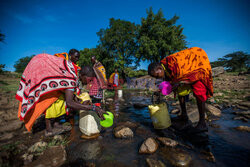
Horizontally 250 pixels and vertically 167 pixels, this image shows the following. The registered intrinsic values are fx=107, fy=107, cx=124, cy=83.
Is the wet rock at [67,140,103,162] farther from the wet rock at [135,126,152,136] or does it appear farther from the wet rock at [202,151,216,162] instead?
the wet rock at [202,151,216,162]

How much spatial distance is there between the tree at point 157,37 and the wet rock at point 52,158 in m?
19.1

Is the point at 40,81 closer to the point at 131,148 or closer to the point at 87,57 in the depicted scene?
the point at 131,148

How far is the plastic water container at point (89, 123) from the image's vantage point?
2.18 m

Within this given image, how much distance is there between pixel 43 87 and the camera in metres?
2.04

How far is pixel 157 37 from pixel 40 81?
2073cm

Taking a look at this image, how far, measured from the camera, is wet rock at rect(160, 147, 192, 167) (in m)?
1.48

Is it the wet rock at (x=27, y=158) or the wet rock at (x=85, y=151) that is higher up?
the wet rock at (x=27, y=158)

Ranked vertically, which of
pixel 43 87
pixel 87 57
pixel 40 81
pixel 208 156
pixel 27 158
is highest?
pixel 87 57

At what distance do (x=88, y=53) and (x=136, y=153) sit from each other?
27.3 meters

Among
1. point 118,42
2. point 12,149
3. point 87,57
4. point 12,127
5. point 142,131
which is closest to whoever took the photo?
point 12,149

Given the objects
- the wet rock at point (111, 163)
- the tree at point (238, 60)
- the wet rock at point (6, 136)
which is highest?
the tree at point (238, 60)

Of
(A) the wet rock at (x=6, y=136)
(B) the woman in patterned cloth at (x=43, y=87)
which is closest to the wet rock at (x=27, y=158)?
(B) the woman in patterned cloth at (x=43, y=87)

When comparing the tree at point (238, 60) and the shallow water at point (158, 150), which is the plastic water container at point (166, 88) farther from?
the tree at point (238, 60)

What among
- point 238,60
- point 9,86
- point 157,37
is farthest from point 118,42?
point 238,60
